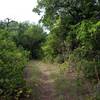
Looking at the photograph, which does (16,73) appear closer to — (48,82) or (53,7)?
(48,82)

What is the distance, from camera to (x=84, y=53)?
14578 mm

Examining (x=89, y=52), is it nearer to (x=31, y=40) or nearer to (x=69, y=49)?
(x=69, y=49)

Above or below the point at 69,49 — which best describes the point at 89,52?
below

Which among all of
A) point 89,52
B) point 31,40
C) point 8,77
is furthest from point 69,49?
point 31,40

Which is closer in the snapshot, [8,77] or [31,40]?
[8,77]

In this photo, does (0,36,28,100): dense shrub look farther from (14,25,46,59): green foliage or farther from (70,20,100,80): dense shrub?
(14,25,46,59): green foliage

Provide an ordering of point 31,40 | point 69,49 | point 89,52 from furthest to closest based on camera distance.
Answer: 1. point 31,40
2. point 69,49
3. point 89,52

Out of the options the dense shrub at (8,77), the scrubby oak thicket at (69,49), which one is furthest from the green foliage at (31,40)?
the dense shrub at (8,77)

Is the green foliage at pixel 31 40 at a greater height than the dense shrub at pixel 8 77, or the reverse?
the green foliage at pixel 31 40

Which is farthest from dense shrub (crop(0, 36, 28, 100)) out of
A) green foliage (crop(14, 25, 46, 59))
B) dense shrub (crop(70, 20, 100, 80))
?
green foliage (crop(14, 25, 46, 59))

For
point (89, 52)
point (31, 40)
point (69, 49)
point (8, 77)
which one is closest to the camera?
point (8, 77)

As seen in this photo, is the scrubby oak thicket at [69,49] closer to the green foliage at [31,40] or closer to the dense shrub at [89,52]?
the dense shrub at [89,52]

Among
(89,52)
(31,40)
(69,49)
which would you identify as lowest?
(89,52)

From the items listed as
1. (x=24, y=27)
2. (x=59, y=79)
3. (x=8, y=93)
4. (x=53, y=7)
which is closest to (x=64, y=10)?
(x=53, y=7)
